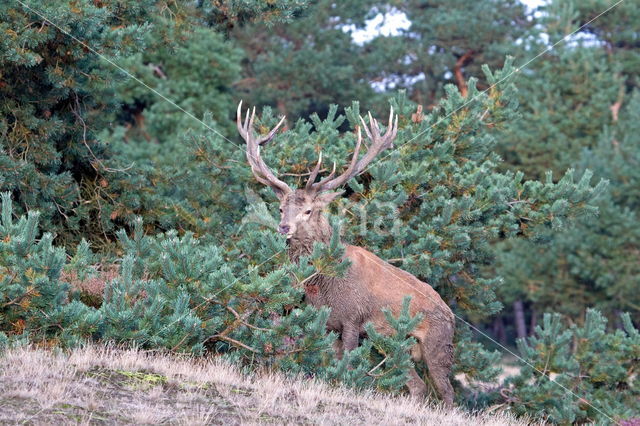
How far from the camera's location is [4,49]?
11023 millimetres

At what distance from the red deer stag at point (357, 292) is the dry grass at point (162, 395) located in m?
1.65

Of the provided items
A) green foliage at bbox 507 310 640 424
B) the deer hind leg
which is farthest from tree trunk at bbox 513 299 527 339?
the deer hind leg

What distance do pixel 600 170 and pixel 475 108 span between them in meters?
16.0

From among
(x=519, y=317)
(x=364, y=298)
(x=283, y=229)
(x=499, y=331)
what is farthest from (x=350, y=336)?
(x=499, y=331)

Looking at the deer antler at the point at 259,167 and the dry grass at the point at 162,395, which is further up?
the deer antler at the point at 259,167

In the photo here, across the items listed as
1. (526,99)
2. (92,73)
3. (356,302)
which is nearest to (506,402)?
(356,302)

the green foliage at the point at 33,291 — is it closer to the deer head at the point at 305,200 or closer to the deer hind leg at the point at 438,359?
the deer head at the point at 305,200

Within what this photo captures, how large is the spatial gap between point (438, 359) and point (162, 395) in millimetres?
3838

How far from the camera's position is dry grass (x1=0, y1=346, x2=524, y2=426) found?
21.2 ft

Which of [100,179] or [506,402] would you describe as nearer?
[506,402]

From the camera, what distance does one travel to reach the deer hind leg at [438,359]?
10.1 m

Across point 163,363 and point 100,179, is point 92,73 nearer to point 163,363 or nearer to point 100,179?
point 100,179

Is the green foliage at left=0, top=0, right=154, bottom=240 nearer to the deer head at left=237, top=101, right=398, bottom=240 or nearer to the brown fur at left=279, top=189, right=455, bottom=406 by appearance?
the deer head at left=237, top=101, right=398, bottom=240

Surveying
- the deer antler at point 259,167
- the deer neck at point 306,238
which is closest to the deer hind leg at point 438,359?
the deer neck at point 306,238
